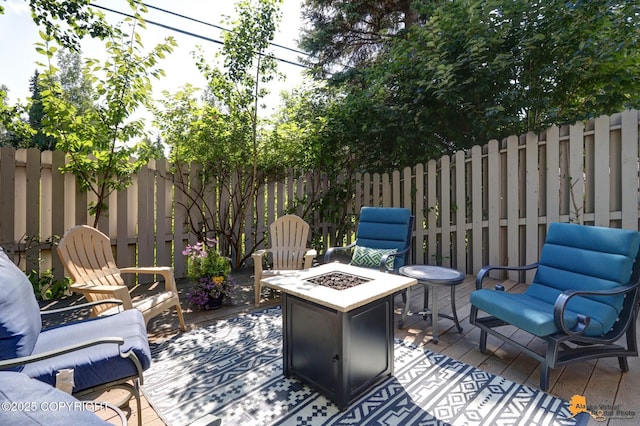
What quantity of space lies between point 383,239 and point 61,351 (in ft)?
9.45

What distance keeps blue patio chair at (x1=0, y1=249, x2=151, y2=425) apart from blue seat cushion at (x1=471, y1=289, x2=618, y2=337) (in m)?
2.20

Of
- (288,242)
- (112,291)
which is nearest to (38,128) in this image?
(288,242)

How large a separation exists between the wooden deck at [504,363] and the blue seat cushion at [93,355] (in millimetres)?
434

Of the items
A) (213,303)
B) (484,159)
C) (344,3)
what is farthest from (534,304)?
(344,3)

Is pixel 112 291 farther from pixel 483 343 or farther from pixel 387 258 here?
pixel 483 343

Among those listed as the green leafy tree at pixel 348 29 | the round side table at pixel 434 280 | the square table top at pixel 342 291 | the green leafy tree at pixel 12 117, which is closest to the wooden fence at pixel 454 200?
the green leafy tree at pixel 12 117

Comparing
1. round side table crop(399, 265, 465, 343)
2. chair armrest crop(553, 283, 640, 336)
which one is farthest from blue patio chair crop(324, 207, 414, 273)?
chair armrest crop(553, 283, 640, 336)

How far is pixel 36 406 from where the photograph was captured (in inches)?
28.5

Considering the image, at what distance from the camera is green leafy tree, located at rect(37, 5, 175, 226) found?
315 centimetres

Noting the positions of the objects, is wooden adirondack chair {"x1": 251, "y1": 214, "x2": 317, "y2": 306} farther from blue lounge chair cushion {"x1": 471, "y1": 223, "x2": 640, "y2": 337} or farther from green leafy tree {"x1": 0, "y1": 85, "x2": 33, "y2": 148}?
green leafy tree {"x1": 0, "y1": 85, "x2": 33, "y2": 148}

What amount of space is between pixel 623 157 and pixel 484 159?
4.54 ft

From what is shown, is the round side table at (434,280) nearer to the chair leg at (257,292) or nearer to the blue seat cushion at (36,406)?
the chair leg at (257,292)

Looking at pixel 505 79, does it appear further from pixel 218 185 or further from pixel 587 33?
pixel 218 185

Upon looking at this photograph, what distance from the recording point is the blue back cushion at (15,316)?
1.31 m
